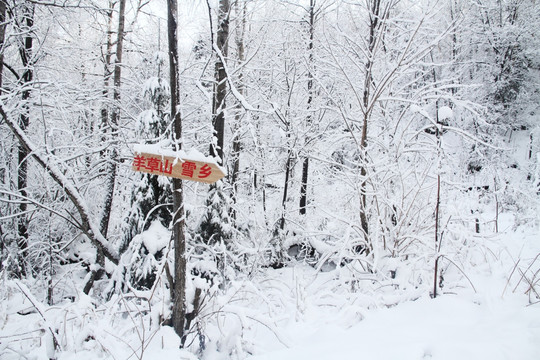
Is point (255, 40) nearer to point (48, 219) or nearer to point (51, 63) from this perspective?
point (51, 63)

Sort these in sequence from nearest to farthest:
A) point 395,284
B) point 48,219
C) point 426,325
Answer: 1. point 426,325
2. point 395,284
3. point 48,219

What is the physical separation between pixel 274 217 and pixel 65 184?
5763 mm

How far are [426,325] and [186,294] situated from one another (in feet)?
6.56

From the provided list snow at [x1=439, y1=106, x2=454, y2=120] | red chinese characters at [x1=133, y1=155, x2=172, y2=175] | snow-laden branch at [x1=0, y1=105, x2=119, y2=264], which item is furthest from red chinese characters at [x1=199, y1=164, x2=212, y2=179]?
snow-laden branch at [x1=0, y1=105, x2=119, y2=264]

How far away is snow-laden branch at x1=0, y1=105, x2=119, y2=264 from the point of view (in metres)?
4.07

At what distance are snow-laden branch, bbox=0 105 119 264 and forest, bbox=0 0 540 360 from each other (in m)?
0.03

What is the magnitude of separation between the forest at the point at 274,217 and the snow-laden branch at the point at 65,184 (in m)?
0.03

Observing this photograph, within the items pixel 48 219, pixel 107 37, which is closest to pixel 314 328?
pixel 48 219

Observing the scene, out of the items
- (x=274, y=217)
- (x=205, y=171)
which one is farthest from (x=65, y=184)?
(x=274, y=217)

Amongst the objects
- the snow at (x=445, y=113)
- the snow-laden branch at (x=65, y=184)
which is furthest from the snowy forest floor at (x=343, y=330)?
the snow-laden branch at (x=65, y=184)

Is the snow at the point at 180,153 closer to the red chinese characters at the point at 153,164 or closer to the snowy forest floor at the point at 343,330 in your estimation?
the red chinese characters at the point at 153,164

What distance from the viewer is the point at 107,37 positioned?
7.94 m

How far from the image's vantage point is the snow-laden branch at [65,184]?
407cm

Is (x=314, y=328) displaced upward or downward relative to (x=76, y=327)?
upward
